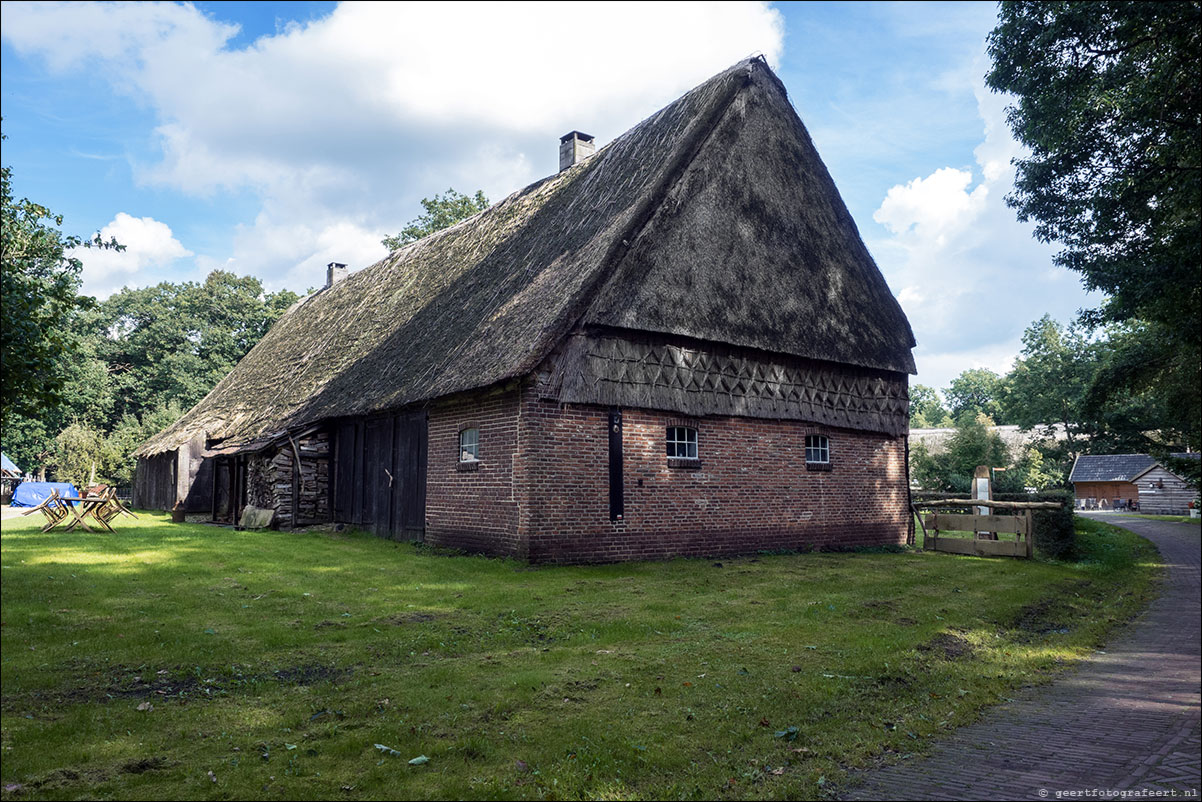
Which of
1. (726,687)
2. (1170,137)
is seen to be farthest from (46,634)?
(1170,137)

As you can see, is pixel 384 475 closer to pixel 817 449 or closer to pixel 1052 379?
pixel 817 449

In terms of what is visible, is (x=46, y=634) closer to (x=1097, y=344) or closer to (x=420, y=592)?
(x=420, y=592)

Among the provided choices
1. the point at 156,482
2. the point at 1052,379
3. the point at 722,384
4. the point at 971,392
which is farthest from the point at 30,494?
the point at 971,392

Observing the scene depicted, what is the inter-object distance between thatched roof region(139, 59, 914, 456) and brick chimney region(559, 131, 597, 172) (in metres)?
1.56

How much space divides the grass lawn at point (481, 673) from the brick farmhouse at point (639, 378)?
282 centimetres

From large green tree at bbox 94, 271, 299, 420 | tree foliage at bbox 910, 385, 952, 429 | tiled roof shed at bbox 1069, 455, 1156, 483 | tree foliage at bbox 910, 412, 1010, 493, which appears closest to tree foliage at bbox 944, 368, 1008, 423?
tree foliage at bbox 910, 385, 952, 429

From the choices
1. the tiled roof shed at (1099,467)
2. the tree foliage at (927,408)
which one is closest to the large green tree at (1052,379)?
the tiled roof shed at (1099,467)

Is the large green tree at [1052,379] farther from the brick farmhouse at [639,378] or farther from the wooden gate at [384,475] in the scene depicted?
the wooden gate at [384,475]

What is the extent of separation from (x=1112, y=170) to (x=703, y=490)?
9644 mm

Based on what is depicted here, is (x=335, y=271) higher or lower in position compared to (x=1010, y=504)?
higher

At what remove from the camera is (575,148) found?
23.3m

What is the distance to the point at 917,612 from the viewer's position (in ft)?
34.3

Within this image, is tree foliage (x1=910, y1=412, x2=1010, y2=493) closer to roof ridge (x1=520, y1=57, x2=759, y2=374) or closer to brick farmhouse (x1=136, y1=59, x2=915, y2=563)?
brick farmhouse (x1=136, y1=59, x2=915, y2=563)

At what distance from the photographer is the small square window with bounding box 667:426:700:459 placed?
52.0ft
